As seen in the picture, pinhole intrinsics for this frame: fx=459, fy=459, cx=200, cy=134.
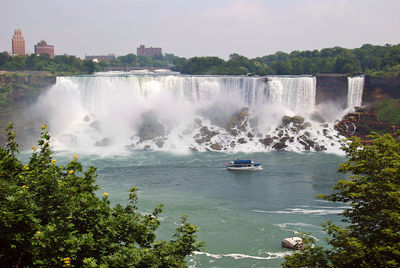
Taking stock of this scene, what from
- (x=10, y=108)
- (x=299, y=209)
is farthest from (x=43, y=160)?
(x=10, y=108)

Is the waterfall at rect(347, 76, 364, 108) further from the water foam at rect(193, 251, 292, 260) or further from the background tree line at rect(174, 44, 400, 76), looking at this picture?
the water foam at rect(193, 251, 292, 260)

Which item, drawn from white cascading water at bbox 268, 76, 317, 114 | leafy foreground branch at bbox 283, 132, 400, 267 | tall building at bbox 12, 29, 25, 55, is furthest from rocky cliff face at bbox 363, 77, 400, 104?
tall building at bbox 12, 29, 25, 55

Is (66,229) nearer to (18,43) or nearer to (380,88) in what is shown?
(380,88)

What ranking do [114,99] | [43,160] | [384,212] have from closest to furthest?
[384,212] → [43,160] → [114,99]

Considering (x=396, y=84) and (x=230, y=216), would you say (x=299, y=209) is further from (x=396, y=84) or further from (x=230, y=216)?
(x=396, y=84)

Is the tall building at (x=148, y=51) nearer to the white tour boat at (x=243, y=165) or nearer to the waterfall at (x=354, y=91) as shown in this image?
the waterfall at (x=354, y=91)

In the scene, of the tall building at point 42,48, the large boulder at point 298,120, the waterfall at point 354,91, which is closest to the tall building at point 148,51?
the tall building at point 42,48

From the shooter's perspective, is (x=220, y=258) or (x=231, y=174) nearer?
(x=220, y=258)
